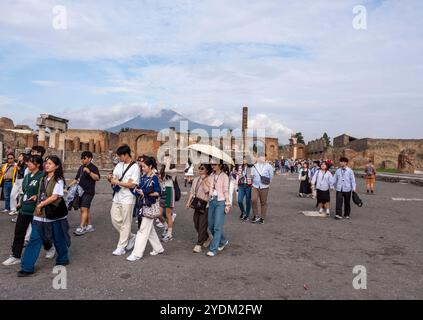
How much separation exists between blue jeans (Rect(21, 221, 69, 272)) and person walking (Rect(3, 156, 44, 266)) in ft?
1.40

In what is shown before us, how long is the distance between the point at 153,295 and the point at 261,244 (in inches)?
119

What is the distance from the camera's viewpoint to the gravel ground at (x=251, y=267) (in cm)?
410

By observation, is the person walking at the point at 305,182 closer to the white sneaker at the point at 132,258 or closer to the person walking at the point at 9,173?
the white sneaker at the point at 132,258

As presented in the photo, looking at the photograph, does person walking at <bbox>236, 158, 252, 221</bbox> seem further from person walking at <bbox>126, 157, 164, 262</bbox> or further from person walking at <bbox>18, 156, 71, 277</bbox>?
person walking at <bbox>18, 156, 71, 277</bbox>

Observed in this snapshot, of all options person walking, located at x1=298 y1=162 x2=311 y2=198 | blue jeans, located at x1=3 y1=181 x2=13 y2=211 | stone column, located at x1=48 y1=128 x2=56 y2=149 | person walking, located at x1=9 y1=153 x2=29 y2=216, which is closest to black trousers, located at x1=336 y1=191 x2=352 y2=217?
person walking, located at x1=298 y1=162 x2=311 y2=198

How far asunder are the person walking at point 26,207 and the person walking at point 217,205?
279cm

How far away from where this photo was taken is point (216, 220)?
5.77 metres

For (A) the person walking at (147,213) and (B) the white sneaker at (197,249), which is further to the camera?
(B) the white sneaker at (197,249)

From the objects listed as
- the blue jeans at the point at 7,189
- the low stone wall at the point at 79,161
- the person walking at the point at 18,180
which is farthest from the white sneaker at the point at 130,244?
the low stone wall at the point at 79,161

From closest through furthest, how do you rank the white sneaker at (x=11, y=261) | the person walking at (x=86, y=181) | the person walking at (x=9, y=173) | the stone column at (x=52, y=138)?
the white sneaker at (x=11, y=261), the person walking at (x=86, y=181), the person walking at (x=9, y=173), the stone column at (x=52, y=138)

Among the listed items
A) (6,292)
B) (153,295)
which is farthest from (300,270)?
(6,292)

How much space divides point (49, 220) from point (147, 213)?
145cm

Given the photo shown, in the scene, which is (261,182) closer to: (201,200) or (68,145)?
(201,200)
